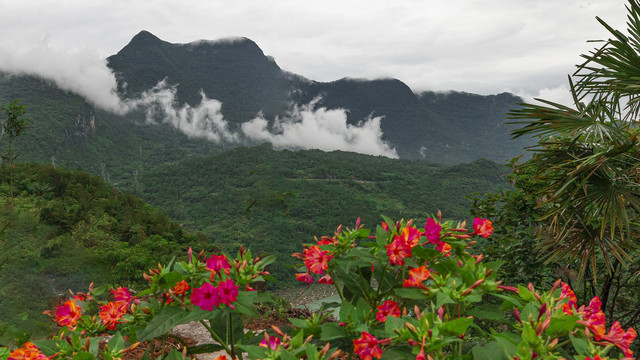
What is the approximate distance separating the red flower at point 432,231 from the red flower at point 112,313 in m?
0.99

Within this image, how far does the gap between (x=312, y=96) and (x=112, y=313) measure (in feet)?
580

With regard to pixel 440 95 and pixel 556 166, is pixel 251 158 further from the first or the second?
pixel 440 95

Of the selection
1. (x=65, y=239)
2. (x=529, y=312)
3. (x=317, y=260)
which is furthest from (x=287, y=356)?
(x=65, y=239)

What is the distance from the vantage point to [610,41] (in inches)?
123

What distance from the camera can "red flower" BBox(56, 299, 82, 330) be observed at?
117 cm

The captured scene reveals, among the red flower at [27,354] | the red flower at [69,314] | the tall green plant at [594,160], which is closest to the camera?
the red flower at [27,354]

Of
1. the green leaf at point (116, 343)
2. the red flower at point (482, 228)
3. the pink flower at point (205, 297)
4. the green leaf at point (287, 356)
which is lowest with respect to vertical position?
the green leaf at point (116, 343)

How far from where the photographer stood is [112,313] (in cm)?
117

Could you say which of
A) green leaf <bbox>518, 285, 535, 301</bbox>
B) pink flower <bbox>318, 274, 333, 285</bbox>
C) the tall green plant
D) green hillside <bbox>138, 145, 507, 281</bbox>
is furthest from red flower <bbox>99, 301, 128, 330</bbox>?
green hillside <bbox>138, 145, 507, 281</bbox>

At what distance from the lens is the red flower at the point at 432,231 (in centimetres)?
123

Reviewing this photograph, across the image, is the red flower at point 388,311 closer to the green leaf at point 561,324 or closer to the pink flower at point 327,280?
the pink flower at point 327,280

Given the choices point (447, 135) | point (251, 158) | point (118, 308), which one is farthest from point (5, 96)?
point (447, 135)

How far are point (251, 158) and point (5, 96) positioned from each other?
45431mm

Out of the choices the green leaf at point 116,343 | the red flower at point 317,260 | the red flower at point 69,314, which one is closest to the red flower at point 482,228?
the red flower at point 317,260
